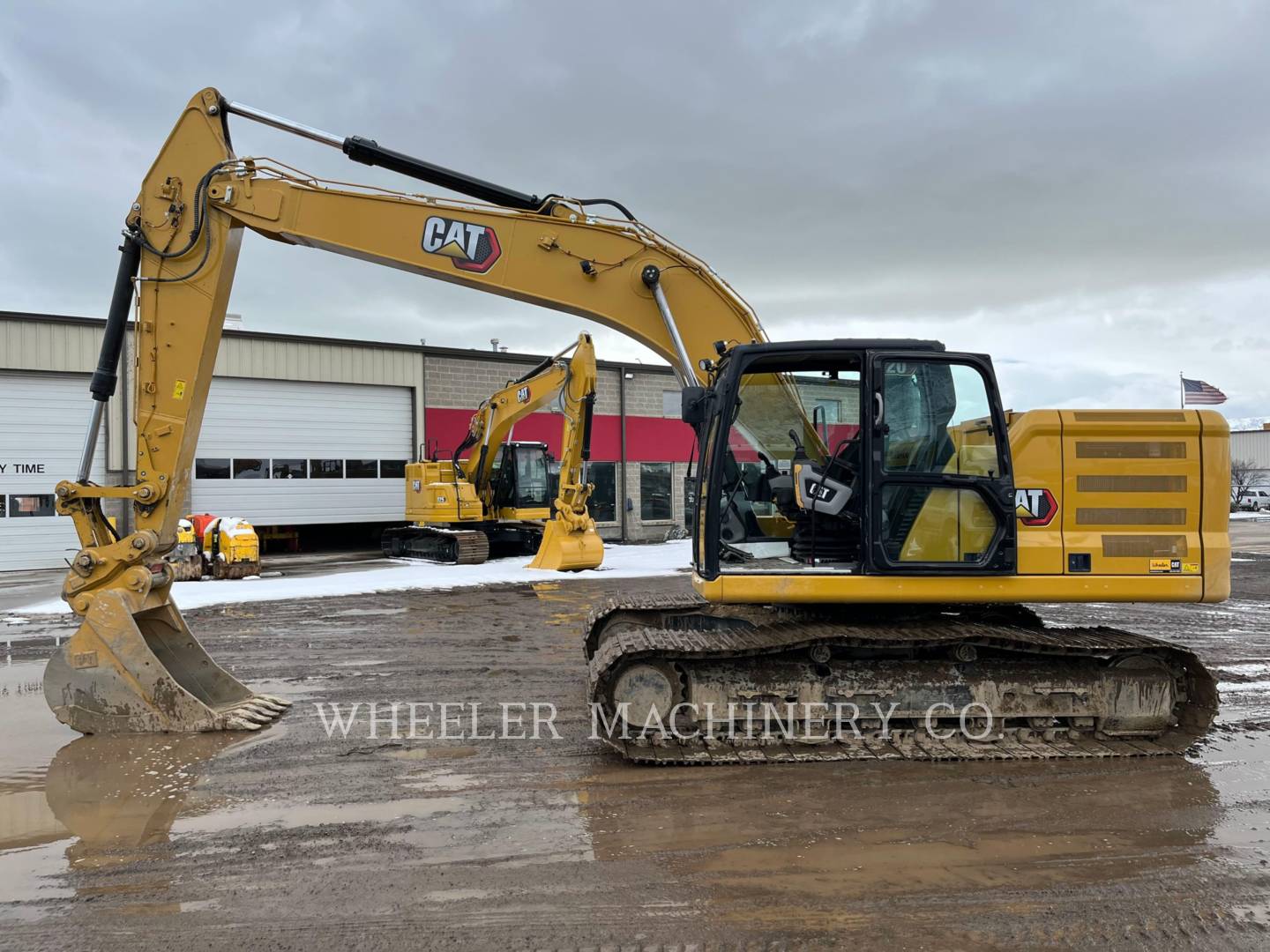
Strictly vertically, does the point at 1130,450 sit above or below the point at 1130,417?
below

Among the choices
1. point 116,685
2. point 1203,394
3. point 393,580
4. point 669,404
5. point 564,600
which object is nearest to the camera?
point 116,685

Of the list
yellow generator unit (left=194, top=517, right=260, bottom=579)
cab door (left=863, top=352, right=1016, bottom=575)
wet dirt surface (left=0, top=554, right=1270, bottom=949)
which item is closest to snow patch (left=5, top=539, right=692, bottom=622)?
yellow generator unit (left=194, top=517, right=260, bottom=579)

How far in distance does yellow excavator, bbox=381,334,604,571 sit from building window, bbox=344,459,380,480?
2.46 m

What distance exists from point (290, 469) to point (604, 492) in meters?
9.09

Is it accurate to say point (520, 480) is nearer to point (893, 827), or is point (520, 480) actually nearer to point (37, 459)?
point (37, 459)

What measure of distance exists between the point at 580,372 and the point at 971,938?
13657mm

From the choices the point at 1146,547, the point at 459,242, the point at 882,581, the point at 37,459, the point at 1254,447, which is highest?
the point at 1254,447

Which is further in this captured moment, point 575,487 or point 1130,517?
point 575,487

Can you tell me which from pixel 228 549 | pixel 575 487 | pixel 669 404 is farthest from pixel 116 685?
pixel 669 404

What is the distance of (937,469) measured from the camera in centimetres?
536

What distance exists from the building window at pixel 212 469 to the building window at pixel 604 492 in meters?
10.1

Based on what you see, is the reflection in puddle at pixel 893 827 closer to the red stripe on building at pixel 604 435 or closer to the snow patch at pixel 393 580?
the snow patch at pixel 393 580

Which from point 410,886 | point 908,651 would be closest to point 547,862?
point 410,886

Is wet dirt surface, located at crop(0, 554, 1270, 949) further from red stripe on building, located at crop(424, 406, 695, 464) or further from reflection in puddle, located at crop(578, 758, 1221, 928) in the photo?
red stripe on building, located at crop(424, 406, 695, 464)
